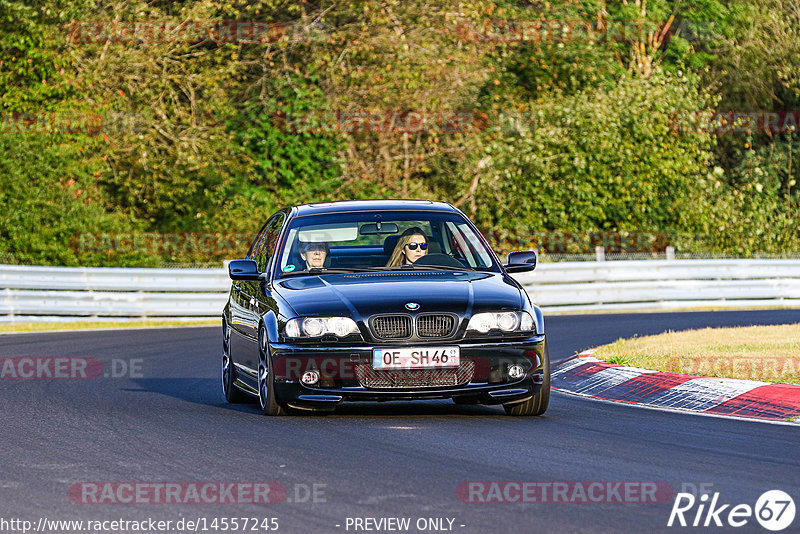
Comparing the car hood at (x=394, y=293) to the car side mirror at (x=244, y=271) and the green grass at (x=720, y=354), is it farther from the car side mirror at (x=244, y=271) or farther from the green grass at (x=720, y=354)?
the green grass at (x=720, y=354)

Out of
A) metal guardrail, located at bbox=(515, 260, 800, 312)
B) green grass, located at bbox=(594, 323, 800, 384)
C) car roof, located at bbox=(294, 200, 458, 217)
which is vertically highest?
car roof, located at bbox=(294, 200, 458, 217)

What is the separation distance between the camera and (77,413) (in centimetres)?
1059

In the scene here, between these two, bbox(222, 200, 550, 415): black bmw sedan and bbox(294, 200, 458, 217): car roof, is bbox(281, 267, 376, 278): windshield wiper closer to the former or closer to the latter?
bbox(222, 200, 550, 415): black bmw sedan

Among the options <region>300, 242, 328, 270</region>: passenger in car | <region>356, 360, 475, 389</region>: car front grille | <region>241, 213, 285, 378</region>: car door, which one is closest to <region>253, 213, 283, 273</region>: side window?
<region>241, 213, 285, 378</region>: car door

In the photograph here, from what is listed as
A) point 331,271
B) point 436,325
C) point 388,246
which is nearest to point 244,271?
point 331,271

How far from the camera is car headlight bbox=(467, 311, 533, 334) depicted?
9.59 meters

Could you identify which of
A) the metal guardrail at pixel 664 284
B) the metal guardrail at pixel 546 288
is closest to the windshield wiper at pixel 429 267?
the metal guardrail at pixel 546 288

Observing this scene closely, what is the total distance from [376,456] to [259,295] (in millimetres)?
3011

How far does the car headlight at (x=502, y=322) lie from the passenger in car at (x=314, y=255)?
5.43ft

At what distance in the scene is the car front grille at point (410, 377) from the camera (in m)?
9.46

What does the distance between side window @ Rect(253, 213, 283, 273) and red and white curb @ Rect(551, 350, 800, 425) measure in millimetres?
2879

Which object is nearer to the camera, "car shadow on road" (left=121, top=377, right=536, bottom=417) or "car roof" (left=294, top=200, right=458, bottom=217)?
"car shadow on road" (left=121, top=377, right=536, bottom=417)

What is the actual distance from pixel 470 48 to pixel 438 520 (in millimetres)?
28738

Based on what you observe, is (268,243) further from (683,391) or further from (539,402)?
(683,391)
